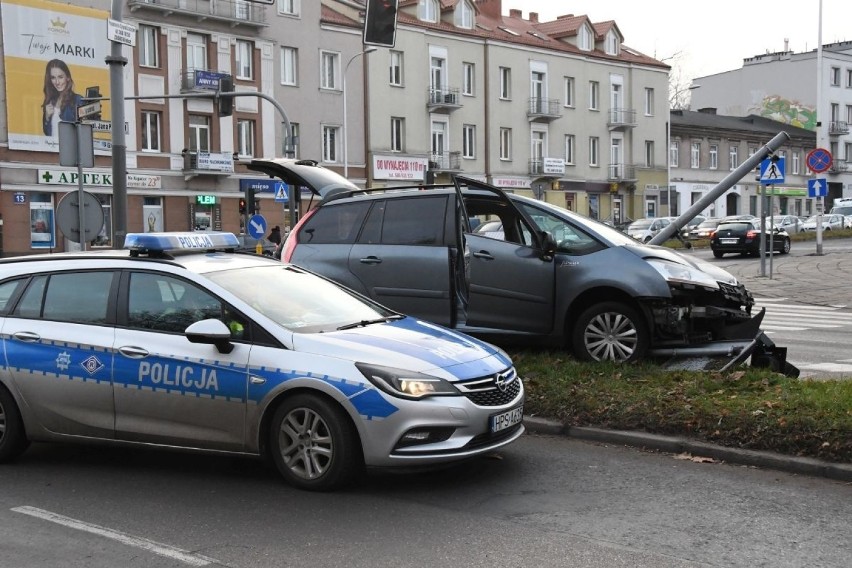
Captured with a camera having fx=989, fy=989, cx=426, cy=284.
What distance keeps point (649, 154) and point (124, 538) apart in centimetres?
6347

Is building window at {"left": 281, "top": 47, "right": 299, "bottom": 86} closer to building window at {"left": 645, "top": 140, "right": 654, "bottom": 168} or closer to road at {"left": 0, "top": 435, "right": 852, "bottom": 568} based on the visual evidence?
building window at {"left": 645, "top": 140, "right": 654, "bottom": 168}

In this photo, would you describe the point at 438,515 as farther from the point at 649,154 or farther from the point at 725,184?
the point at 649,154

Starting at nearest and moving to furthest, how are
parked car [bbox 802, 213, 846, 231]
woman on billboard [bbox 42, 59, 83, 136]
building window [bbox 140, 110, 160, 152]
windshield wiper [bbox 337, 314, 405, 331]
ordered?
windshield wiper [bbox 337, 314, 405, 331] < woman on billboard [bbox 42, 59, 83, 136] < building window [bbox 140, 110, 160, 152] < parked car [bbox 802, 213, 846, 231]

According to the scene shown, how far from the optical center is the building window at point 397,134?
170 ft

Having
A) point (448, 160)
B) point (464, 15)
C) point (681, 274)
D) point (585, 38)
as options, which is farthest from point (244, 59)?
point (681, 274)

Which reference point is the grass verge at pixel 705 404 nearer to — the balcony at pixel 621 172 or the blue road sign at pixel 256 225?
the blue road sign at pixel 256 225

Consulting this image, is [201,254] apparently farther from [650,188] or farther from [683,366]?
[650,188]

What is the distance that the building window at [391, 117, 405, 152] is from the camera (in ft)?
170

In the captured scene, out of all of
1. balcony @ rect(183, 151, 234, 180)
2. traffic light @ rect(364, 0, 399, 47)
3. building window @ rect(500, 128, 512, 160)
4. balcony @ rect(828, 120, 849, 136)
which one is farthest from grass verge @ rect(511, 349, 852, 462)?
balcony @ rect(828, 120, 849, 136)

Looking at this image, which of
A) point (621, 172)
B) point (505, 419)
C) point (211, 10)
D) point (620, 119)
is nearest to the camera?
point (505, 419)

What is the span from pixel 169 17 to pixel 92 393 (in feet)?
129

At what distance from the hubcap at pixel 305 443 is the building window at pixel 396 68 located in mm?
46892

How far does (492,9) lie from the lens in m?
61.6

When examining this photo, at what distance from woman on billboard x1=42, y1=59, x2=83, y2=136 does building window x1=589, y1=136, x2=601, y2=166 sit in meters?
32.8
